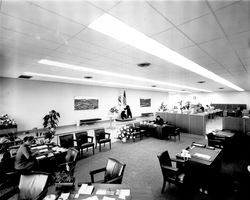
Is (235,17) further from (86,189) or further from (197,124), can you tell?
(197,124)

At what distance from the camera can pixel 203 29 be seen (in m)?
2.24

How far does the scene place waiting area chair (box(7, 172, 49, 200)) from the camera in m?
2.18

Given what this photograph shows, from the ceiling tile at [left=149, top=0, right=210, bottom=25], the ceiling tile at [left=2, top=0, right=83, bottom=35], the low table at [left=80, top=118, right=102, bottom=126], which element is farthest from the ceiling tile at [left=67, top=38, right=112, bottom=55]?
the low table at [left=80, top=118, right=102, bottom=126]

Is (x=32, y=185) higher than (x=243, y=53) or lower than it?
lower

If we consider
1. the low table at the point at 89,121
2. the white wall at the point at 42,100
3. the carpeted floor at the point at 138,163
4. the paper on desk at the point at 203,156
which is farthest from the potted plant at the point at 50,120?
the paper on desk at the point at 203,156

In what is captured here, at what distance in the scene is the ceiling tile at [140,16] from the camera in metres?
1.65

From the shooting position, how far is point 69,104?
9.16 meters

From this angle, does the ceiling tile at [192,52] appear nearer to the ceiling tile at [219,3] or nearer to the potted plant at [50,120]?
the ceiling tile at [219,3]

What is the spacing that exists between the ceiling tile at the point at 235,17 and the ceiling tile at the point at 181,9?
0.86 ft

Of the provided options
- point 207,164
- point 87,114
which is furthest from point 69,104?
point 207,164

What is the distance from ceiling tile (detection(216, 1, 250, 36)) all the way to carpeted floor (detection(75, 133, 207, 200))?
10.7ft

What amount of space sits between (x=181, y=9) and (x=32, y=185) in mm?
3514

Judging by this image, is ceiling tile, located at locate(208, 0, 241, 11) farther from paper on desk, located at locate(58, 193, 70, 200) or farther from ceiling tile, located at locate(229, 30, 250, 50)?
paper on desk, located at locate(58, 193, 70, 200)

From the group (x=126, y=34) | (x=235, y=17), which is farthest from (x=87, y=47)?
(x=235, y=17)
